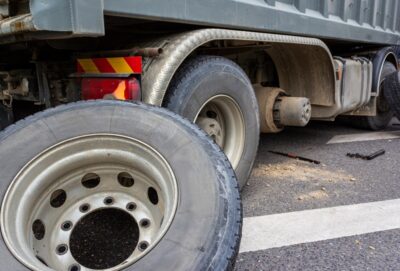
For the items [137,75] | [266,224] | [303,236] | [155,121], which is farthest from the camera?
[266,224]

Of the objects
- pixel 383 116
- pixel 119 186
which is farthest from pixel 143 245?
pixel 383 116

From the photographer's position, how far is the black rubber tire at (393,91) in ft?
16.5

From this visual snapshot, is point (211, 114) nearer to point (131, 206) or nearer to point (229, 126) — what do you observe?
point (229, 126)

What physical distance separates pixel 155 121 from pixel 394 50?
4923 mm

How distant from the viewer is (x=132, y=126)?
1846mm

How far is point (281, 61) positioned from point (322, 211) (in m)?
1.75

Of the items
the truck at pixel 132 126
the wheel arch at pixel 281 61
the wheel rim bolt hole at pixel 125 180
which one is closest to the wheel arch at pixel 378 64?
the wheel arch at pixel 281 61

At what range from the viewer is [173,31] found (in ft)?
8.70

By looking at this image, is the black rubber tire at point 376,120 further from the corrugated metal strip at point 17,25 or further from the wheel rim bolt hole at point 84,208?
the corrugated metal strip at point 17,25

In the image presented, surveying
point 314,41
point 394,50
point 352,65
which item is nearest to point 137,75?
point 314,41

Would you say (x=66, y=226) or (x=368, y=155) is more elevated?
(x=66, y=226)

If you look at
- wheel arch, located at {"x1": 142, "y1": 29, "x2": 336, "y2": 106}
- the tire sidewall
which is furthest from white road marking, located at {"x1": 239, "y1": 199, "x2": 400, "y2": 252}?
the tire sidewall

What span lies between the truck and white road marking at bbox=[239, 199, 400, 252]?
1.36ft

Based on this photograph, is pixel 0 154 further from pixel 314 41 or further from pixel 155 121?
pixel 314 41
